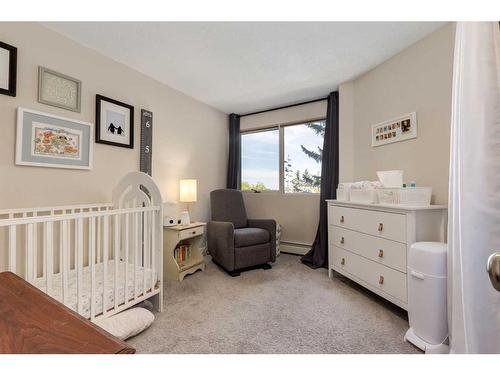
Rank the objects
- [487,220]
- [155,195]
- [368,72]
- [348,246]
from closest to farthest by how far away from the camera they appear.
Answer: [487,220], [155,195], [348,246], [368,72]

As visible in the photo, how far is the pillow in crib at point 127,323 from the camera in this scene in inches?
58.5

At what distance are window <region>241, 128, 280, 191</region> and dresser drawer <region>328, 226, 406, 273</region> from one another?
4.94 feet

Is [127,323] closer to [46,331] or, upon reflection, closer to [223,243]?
[46,331]

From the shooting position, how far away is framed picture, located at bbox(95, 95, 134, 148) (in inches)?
88.8

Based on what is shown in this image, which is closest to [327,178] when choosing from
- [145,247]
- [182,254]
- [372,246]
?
[372,246]

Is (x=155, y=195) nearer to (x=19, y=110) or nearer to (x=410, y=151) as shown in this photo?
(x=19, y=110)

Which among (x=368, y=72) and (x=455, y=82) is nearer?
(x=455, y=82)

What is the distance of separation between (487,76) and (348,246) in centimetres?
173

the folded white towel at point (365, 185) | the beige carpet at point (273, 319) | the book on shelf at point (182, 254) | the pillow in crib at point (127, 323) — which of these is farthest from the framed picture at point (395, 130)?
the pillow in crib at point (127, 323)

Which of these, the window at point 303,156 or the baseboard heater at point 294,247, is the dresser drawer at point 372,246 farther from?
the window at point 303,156

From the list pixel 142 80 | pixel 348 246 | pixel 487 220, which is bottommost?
pixel 348 246

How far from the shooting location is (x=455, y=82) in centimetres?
113

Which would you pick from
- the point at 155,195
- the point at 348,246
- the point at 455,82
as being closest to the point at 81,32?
the point at 155,195
